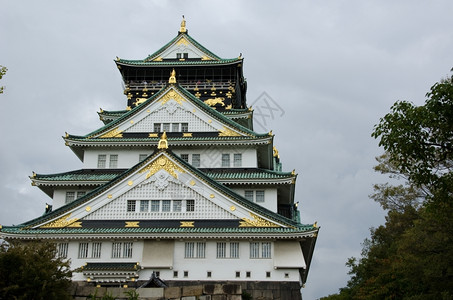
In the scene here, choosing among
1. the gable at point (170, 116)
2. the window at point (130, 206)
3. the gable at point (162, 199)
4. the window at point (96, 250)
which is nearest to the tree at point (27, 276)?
the window at point (96, 250)

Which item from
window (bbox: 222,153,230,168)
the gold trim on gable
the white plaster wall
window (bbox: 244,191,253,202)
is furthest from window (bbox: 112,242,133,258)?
window (bbox: 222,153,230,168)

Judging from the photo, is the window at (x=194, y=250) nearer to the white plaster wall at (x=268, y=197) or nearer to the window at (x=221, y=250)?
the window at (x=221, y=250)

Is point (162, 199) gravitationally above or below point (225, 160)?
below

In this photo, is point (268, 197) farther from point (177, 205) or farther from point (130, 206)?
point (130, 206)

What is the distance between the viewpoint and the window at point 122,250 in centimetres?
3228

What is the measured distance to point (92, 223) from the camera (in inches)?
1292

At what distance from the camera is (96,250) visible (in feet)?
107

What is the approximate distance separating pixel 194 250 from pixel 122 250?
423 cm

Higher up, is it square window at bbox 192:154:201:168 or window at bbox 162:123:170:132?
window at bbox 162:123:170:132

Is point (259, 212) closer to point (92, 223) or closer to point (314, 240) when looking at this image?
point (314, 240)

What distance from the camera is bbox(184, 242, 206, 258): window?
3216 centimetres

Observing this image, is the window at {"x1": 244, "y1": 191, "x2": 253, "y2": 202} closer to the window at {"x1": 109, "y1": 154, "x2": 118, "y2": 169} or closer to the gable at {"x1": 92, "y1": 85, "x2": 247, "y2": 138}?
the gable at {"x1": 92, "y1": 85, "x2": 247, "y2": 138}

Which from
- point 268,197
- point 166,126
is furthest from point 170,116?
point 268,197

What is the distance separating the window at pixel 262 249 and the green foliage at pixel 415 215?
7.61 m
